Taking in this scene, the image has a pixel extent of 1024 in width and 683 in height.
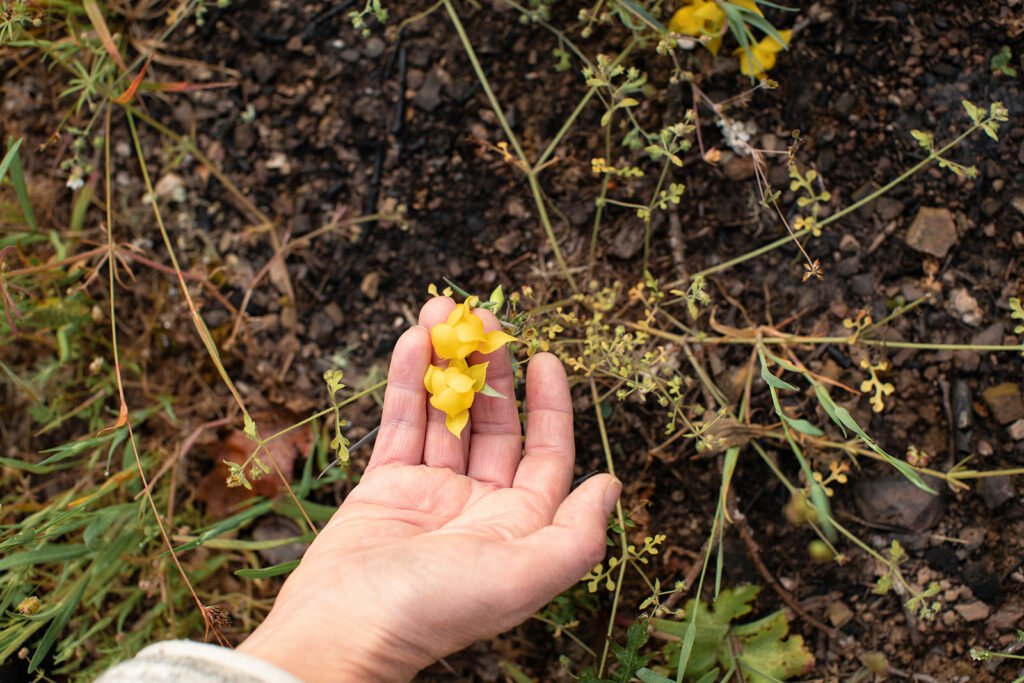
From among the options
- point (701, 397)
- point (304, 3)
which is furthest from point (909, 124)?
point (304, 3)

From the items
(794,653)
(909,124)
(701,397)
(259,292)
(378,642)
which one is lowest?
(794,653)

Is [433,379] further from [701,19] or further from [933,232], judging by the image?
[933,232]

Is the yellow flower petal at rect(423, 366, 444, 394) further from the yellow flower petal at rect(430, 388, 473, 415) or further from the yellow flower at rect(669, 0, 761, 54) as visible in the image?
the yellow flower at rect(669, 0, 761, 54)

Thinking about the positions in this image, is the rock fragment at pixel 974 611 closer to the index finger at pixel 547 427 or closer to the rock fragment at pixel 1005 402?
the rock fragment at pixel 1005 402

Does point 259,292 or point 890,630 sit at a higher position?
point 259,292

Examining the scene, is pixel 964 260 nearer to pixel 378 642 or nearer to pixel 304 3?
pixel 378 642

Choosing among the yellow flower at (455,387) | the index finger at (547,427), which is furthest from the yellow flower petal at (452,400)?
the index finger at (547,427)
